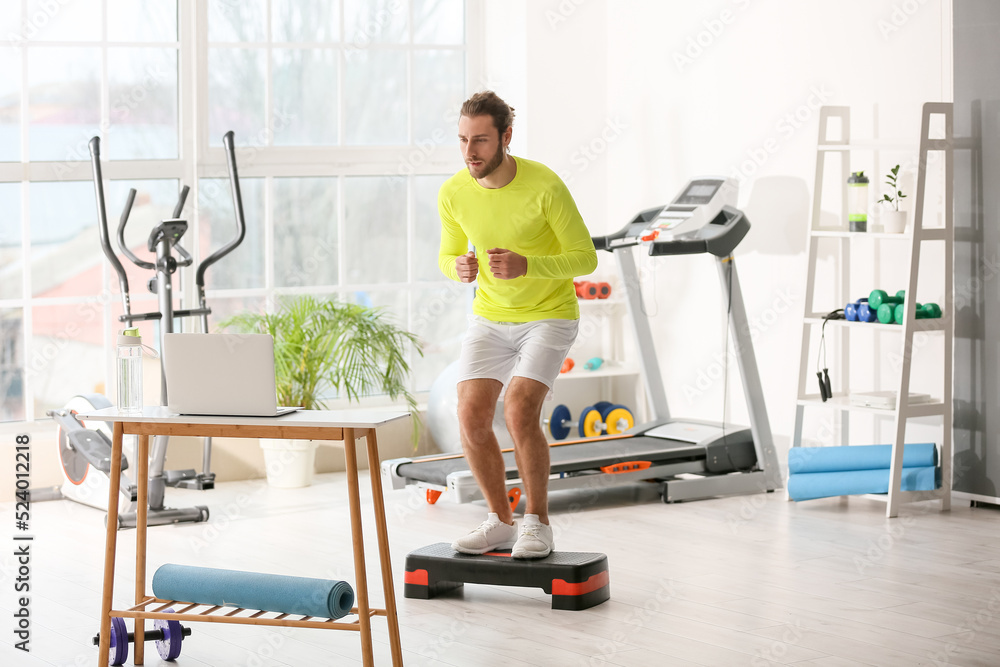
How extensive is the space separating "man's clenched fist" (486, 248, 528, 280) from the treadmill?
1689mm

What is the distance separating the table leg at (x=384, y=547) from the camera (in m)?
2.88

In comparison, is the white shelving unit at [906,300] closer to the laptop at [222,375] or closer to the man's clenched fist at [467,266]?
the man's clenched fist at [467,266]

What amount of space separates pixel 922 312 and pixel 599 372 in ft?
6.67

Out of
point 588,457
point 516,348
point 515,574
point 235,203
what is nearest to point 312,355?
point 235,203

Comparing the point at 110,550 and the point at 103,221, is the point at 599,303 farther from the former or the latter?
the point at 110,550

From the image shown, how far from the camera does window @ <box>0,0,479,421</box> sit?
5730 millimetres

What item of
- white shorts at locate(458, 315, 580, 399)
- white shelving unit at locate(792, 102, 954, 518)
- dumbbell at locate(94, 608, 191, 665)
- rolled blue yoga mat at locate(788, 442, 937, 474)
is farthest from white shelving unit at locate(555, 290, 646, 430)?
dumbbell at locate(94, 608, 191, 665)

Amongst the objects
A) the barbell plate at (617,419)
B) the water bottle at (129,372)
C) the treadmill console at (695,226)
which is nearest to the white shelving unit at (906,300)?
the treadmill console at (695,226)

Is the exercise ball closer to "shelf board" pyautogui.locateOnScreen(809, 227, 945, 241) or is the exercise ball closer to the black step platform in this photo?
"shelf board" pyautogui.locateOnScreen(809, 227, 945, 241)

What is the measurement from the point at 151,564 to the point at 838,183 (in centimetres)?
347

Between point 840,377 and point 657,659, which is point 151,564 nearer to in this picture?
point 657,659

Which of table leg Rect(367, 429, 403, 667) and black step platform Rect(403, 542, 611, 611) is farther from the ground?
table leg Rect(367, 429, 403, 667)

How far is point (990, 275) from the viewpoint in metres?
5.00

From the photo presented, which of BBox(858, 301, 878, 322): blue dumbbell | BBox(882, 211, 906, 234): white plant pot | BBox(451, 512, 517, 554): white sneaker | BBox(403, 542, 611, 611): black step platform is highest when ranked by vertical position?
BBox(882, 211, 906, 234): white plant pot
